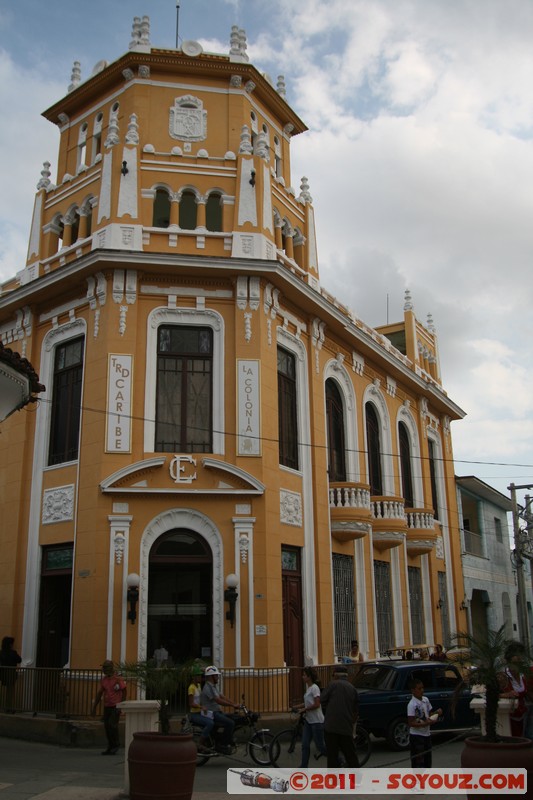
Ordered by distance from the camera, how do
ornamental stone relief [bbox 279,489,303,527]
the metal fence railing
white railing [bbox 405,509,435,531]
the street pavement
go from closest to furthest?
1. the street pavement
2. the metal fence railing
3. ornamental stone relief [bbox 279,489,303,527]
4. white railing [bbox 405,509,435,531]

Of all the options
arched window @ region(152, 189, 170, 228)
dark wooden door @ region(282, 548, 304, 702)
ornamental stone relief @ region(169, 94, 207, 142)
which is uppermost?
ornamental stone relief @ region(169, 94, 207, 142)

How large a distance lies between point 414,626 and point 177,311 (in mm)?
13953

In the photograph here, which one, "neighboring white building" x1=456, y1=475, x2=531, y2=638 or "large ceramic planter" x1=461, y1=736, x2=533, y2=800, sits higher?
"neighboring white building" x1=456, y1=475, x2=531, y2=638

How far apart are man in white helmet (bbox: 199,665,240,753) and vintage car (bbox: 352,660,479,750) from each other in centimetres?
266

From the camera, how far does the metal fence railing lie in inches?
642

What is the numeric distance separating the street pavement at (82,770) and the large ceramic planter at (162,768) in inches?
53.5

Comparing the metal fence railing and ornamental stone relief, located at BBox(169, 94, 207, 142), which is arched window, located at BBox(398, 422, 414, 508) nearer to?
the metal fence railing

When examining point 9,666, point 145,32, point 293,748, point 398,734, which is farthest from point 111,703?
point 145,32

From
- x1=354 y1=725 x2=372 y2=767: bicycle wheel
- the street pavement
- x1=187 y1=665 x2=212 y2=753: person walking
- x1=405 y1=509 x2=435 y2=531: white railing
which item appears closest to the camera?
the street pavement

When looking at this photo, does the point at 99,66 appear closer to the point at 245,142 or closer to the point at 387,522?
the point at 245,142

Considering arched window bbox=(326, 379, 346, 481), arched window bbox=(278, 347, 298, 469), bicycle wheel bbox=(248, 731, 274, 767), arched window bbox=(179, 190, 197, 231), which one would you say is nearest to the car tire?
bicycle wheel bbox=(248, 731, 274, 767)

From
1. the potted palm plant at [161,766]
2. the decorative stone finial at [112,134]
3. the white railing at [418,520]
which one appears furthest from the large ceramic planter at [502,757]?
the white railing at [418,520]

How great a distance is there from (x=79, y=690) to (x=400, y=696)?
651cm

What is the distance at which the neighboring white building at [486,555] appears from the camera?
3478cm
